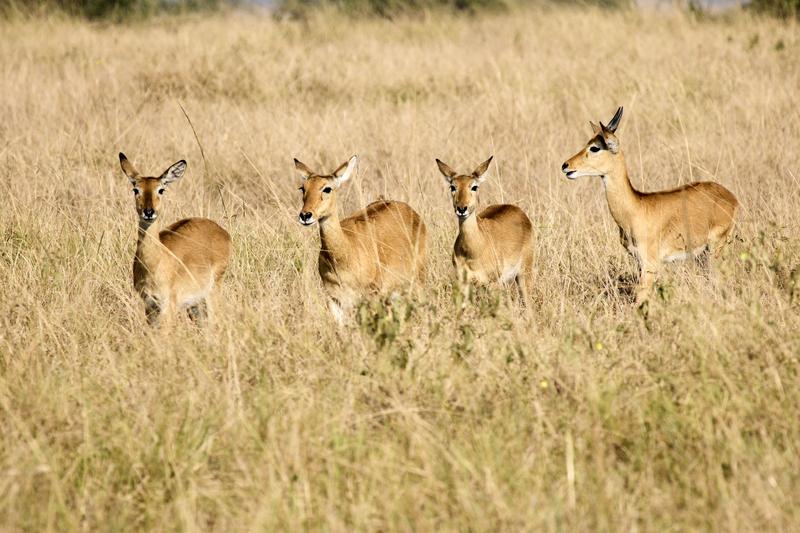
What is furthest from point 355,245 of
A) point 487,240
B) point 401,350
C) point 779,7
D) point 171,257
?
point 779,7

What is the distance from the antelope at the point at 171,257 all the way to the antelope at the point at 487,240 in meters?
1.38

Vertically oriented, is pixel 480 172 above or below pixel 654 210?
above

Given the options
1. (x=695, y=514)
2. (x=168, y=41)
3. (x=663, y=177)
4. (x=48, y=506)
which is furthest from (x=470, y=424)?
(x=168, y=41)

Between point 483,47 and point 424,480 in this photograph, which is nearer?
point 424,480

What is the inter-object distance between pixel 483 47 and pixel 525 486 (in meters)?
11.5

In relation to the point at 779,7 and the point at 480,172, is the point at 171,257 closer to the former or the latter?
the point at 480,172

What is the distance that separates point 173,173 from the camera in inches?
241

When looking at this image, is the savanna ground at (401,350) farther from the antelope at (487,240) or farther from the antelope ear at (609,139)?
the antelope ear at (609,139)

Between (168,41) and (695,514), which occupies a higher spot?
(168,41)

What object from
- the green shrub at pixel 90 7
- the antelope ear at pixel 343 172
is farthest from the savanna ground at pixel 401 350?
the green shrub at pixel 90 7

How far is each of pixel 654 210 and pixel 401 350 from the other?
278 centimetres

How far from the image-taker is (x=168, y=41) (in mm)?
13609

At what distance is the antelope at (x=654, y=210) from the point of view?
659 centimetres

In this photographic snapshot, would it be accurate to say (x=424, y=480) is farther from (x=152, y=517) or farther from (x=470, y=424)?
(x=152, y=517)
